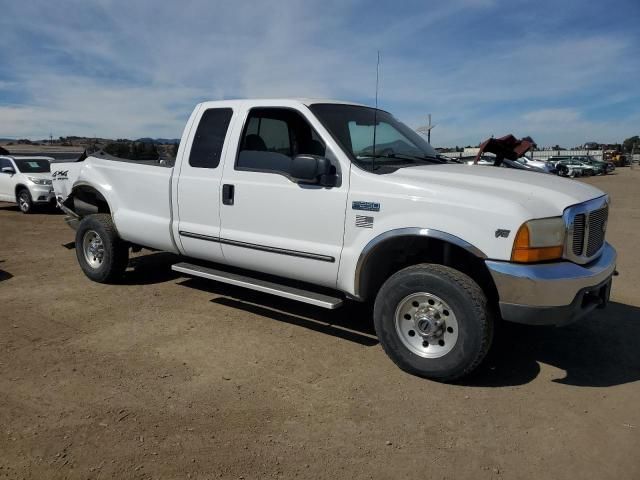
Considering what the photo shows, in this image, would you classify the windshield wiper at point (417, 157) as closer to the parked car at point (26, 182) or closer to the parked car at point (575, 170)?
the parked car at point (26, 182)

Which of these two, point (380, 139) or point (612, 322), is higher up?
point (380, 139)

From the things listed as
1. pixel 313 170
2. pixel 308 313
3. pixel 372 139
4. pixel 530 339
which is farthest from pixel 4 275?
pixel 530 339

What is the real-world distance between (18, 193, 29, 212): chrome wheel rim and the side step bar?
1059 centimetres

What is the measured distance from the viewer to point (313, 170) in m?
3.95

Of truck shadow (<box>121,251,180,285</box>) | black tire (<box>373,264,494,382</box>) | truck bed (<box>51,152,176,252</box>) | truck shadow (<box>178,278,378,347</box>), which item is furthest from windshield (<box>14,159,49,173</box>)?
black tire (<box>373,264,494,382</box>)

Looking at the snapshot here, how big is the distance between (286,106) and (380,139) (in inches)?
35.1

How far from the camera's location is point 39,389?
3.55m

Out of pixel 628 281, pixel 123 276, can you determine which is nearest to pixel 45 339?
pixel 123 276

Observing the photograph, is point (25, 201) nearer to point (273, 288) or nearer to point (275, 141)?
point (275, 141)

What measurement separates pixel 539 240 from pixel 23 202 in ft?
46.1

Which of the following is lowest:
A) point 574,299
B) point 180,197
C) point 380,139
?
point 574,299

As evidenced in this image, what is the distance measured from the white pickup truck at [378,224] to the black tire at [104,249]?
0.35 meters

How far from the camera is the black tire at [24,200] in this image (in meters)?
13.5

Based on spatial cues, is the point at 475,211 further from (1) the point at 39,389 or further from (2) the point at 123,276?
(2) the point at 123,276
